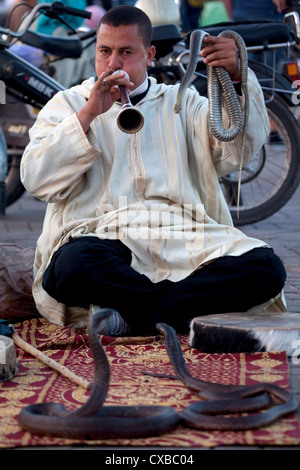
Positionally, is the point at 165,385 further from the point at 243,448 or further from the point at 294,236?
the point at 294,236

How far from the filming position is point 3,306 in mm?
3652

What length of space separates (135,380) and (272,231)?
10.7 ft

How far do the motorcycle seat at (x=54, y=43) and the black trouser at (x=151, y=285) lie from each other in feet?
10.0

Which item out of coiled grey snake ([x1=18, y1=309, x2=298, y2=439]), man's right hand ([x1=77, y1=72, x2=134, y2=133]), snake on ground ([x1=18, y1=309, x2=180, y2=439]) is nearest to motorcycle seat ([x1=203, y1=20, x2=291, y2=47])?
man's right hand ([x1=77, y1=72, x2=134, y2=133])

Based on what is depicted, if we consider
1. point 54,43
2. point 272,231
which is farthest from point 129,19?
point 54,43

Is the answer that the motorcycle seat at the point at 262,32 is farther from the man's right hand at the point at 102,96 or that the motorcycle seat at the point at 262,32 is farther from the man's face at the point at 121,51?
the man's right hand at the point at 102,96

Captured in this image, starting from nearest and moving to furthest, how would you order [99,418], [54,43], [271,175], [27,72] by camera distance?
[99,418], [271,175], [27,72], [54,43]

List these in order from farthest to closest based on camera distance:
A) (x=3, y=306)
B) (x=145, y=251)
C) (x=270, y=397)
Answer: (x=3, y=306), (x=145, y=251), (x=270, y=397)

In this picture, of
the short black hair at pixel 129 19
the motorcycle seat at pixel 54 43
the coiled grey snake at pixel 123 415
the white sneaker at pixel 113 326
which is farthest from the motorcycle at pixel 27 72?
the coiled grey snake at pixel 123 415

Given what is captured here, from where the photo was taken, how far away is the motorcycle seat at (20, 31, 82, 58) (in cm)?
613

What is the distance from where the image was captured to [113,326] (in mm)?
3354

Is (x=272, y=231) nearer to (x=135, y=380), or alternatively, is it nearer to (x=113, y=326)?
(x=113, y=326)

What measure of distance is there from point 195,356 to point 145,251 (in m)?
0.52
